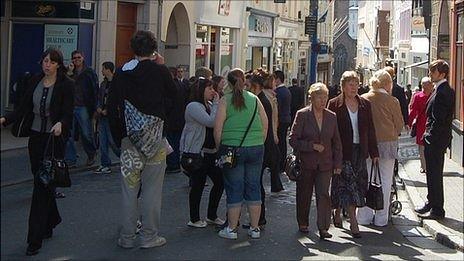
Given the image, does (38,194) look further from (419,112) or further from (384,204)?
(419,112)

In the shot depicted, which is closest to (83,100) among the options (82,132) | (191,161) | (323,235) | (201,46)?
(82,132)

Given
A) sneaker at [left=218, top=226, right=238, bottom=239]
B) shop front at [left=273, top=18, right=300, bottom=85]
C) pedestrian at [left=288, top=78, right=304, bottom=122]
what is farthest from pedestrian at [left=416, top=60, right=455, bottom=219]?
shop front at [left=273, top=18, right=300, bottom=85]

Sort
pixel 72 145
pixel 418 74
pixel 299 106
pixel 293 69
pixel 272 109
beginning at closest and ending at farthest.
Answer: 1. pixel 272 109
2. pixel 72 145
3. pixel 299 106
4. pixel 418 74
5. pixel 293 69

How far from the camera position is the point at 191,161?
755cm

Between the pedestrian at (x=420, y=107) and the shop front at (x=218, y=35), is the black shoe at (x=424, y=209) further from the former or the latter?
the shop front at (x=218, y=35)

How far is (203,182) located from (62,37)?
29.3ft

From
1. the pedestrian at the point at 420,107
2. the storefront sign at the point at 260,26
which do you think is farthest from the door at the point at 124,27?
the storefront sign at the point at 260,26

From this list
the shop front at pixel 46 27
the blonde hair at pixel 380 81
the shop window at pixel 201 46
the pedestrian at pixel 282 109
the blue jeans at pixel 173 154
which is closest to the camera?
the blonde hair at pixel 380 81

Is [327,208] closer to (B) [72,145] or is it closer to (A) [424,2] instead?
(B) [72,145]

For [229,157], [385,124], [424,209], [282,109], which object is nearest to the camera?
[229,157]

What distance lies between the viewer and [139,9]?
18.1 metres

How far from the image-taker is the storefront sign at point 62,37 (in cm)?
1562

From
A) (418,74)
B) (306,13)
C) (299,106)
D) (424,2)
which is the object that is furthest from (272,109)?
(306,13)

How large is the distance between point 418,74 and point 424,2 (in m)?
6.34
